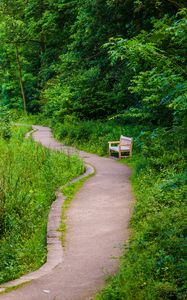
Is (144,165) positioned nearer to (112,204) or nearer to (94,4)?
(112,204)

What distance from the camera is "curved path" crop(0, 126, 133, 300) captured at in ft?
20.7

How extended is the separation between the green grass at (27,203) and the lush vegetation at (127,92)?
5.96 ft

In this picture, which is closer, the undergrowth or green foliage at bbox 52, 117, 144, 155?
the undergrowth

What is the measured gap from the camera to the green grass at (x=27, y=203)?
765 cm

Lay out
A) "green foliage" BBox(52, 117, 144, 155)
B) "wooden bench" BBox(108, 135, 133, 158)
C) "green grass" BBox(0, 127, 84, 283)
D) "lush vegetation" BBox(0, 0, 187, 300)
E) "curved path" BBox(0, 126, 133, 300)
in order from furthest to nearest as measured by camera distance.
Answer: "green foliage" BBox(52, 117, 144, 155)
"wooden bench" BBox(108, 135, 133, 158)
"green grass" BBox(0, 127, 84, 283)
"curved path" BBox(0, 126, 133, 300)
"lush vegetation" BBox(0, 0, 187, 300)

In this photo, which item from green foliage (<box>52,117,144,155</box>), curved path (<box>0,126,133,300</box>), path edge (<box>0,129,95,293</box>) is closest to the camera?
curved path (<box>0,126,133,300</box>)

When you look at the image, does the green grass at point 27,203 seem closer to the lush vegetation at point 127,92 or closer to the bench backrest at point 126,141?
the lush vegetation at point 127,92

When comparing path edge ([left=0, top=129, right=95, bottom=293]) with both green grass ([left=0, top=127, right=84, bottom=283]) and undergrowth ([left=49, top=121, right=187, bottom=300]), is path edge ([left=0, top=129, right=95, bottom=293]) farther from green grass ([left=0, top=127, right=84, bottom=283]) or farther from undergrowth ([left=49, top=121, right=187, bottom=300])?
undergrowth ([left=49, top=121, right=187, bottom=300])

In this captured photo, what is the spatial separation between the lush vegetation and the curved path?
1.30 ft

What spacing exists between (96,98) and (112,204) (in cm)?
1430

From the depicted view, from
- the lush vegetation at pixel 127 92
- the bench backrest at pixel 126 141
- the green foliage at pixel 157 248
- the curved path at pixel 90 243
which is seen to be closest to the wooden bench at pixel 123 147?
the bench backrest at pixel 126 141

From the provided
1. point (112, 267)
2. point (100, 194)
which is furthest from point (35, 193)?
point (112, 267)

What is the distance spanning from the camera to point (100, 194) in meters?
11.5

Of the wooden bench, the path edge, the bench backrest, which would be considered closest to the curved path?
the path edge
